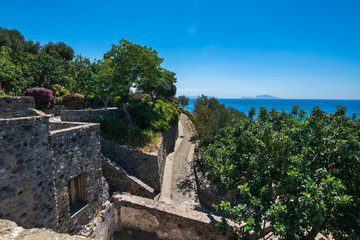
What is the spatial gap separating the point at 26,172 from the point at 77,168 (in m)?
2.54

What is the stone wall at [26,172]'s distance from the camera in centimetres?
444

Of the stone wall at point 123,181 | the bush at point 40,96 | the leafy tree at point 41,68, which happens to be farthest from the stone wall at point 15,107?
the leafy tree at point 41,68

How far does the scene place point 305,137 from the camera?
6.84m

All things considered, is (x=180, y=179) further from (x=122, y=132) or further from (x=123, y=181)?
(x=122, y=132)

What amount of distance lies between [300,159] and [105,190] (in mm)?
10139

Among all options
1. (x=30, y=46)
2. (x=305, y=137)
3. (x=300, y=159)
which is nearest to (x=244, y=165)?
(x=300, y=159)

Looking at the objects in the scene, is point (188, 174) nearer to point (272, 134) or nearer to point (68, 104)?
point (272, 134)

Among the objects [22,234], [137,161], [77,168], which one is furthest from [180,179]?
[22,234]

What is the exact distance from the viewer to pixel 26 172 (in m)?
4.86

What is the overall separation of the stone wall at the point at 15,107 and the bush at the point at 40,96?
11016 mm

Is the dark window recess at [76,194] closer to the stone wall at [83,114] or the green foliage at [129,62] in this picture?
the stone wall at [83,114]

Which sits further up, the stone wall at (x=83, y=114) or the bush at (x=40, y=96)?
the bush at (x=40, y=96)

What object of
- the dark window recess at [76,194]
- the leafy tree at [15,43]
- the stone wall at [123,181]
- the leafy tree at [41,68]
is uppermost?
the leafy tree at [15,43]

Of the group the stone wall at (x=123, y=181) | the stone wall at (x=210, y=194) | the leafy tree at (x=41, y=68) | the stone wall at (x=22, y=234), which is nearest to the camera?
the stone wall at (x=22, y=234)
